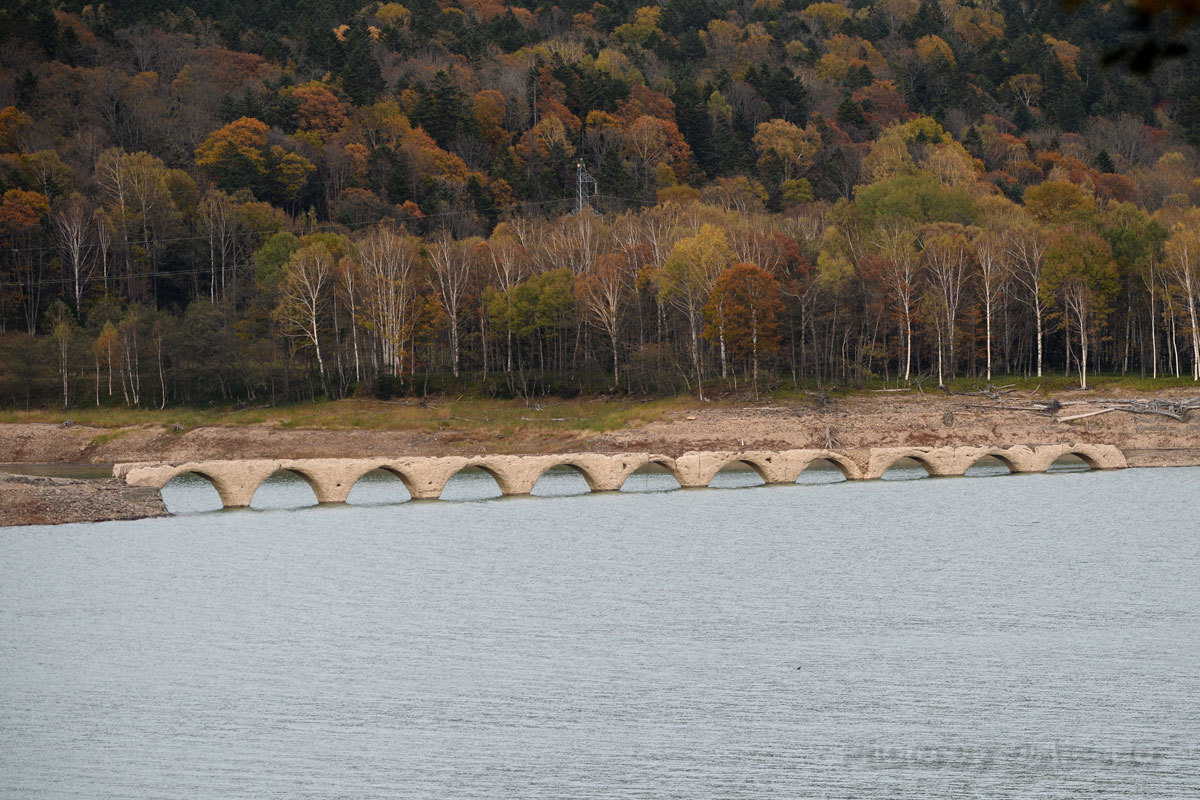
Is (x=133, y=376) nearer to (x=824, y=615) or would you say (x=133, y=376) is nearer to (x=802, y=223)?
(x=802, y=223)

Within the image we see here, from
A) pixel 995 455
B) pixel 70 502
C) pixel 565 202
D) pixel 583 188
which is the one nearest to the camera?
pixel 70 502

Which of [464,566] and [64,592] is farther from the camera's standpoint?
[464,566]

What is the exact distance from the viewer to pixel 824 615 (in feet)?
98.6

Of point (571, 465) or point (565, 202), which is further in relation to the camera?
point (565, 202)

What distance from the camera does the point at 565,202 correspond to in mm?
116812

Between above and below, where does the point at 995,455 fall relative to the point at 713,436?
below

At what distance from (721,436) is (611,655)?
38.3 meters

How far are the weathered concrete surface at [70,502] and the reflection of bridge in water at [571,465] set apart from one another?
1.76 metres

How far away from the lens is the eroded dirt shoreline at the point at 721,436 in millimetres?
62594

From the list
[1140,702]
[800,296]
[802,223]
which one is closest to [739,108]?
[802,223]

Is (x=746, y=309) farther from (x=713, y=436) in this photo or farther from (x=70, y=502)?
(x=70, y=502)

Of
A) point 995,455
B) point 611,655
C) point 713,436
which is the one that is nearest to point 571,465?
point 713,436

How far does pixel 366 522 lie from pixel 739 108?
382 feet

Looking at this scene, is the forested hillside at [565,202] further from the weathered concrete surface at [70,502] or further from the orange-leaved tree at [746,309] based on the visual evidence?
the weathered concrete surface at [70,502]
